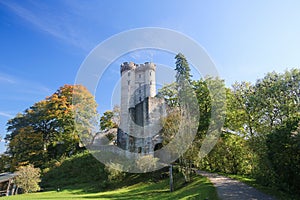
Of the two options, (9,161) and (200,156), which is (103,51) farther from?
(9,161)

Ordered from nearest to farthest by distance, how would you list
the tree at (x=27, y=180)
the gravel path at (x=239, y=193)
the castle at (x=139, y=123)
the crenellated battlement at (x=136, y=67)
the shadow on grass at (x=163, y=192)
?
the gravel path at (x=239, y=193)
the shadow on grass at (x=163, y=192)
the tree at (x=27, y=180)
the castle at (x=139, y=123)
the crenellated battlement at (x=136, y=67)

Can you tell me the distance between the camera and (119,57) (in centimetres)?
1288

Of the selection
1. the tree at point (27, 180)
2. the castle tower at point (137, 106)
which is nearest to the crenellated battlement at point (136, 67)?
the castle tower at point (137, 106)

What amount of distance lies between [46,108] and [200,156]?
69.5 ft

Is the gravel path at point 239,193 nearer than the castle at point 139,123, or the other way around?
the gravel path at point 239,193

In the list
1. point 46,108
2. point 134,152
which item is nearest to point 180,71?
point 134,152

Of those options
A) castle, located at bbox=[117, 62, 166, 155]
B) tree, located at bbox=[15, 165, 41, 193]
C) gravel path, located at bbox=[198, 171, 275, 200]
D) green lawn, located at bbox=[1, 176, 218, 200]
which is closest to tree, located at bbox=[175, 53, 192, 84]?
castle, located at bbox=[117, 62, 166, 155]

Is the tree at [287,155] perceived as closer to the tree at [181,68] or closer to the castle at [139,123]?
the castle at [139,123]

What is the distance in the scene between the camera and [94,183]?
699 inches

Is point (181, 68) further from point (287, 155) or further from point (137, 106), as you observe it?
point (287, 155)

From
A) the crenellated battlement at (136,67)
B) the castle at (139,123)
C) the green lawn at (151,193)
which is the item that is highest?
the crenellated battlement at (136,67)

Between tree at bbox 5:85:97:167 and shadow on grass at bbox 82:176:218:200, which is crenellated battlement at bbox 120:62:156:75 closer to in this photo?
tree at bbox 5:85:97:167

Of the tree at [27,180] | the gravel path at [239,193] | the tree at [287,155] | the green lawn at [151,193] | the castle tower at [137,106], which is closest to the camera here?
the tree at [287,155]

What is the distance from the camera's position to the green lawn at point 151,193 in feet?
32.0
